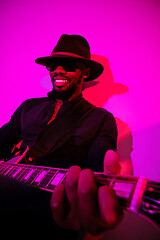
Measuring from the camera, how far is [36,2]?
5.79 ft

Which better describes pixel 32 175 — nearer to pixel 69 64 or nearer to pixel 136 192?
pixel 136 192

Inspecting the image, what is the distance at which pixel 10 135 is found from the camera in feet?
4.65

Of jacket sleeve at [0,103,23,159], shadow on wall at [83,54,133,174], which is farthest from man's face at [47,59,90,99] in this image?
jacket sleeve at [0,103,23,159]

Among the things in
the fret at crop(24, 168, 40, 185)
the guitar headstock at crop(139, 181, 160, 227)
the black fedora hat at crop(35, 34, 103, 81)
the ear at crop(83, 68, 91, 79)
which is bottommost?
the fret at crop(24, 168, 40, 185)

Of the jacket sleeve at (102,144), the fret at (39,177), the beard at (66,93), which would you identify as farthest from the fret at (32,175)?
the beard at (66,93)

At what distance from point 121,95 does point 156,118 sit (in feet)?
1.08

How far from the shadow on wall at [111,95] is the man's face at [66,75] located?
0.24 meters

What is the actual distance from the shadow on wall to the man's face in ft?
0.77

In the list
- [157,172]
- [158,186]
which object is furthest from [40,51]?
[158,186]

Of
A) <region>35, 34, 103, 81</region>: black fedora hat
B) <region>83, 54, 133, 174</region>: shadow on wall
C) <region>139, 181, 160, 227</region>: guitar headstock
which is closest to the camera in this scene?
<region>139, 181, 160, 227</region>: guitar headstock

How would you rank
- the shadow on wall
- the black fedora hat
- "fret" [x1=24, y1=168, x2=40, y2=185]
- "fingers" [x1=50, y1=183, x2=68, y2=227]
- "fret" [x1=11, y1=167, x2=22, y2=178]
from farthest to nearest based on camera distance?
the shadow on wall
the black fedora hat
"fret" [x1=11, y1=167, x2=22, y2=178]
"fret" [x1=24, y1=168, x2=40, y2=185]
"fingers" [x1=50, y1=183, x2=68, y2=227]

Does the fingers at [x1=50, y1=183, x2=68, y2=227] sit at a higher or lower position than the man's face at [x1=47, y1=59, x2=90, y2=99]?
lower

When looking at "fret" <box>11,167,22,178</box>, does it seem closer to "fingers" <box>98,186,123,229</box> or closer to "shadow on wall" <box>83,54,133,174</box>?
"fingers" <box>98,186,123,229</box>

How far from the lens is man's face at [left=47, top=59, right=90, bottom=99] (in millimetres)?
1229
